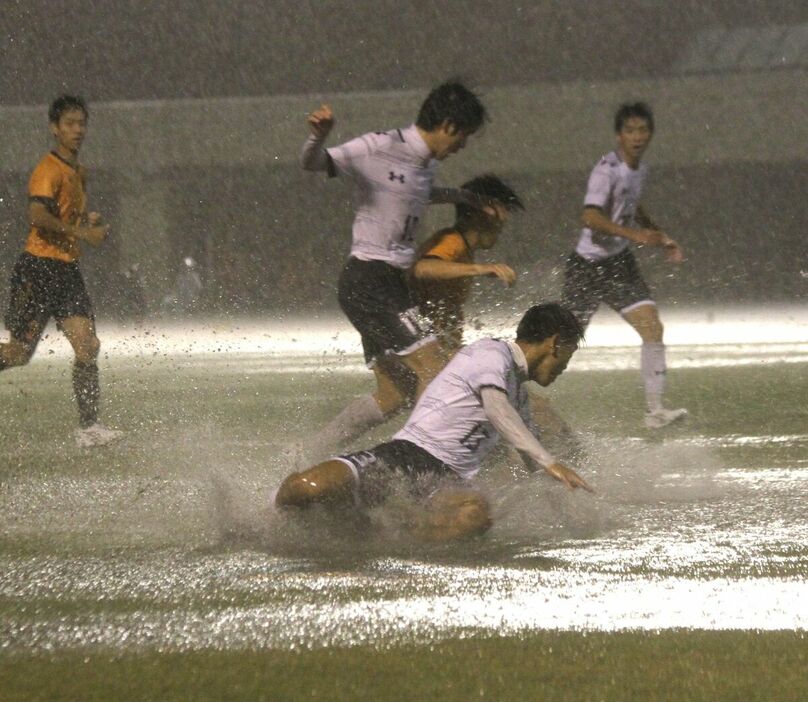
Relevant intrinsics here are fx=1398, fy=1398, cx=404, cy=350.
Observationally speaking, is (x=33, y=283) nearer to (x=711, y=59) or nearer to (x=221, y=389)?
(x=221, y=389)

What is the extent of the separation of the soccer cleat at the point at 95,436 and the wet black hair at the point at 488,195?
2404 millimetres

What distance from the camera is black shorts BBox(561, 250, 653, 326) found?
25.1 ft

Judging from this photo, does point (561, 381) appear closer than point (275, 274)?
Yes

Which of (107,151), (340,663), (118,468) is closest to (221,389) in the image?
(118,468)

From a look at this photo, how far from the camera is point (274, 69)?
26.0 m

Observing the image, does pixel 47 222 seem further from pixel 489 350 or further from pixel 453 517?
pixel 453 517

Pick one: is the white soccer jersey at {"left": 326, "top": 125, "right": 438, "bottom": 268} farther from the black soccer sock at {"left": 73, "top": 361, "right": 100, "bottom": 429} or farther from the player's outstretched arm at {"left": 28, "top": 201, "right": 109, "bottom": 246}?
the black soccer sock at {"left": 73, "top": 361, "right": 100, "bottom": 429}

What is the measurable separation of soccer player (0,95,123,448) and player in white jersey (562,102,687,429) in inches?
102

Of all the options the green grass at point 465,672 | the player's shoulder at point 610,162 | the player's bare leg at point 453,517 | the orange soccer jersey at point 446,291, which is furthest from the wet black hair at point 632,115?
the green grass at point 465,672

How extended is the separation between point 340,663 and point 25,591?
1151 millimetres

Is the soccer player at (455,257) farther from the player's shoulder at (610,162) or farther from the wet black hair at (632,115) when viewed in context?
the wet black hair at (632,115)

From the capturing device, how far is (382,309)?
5691mm

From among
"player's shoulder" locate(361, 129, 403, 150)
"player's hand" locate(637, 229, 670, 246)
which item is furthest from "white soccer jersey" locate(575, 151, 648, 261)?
"player's shoulder" locate(361, 129, 403, 150)

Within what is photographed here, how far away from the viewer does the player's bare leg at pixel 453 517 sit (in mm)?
4227
